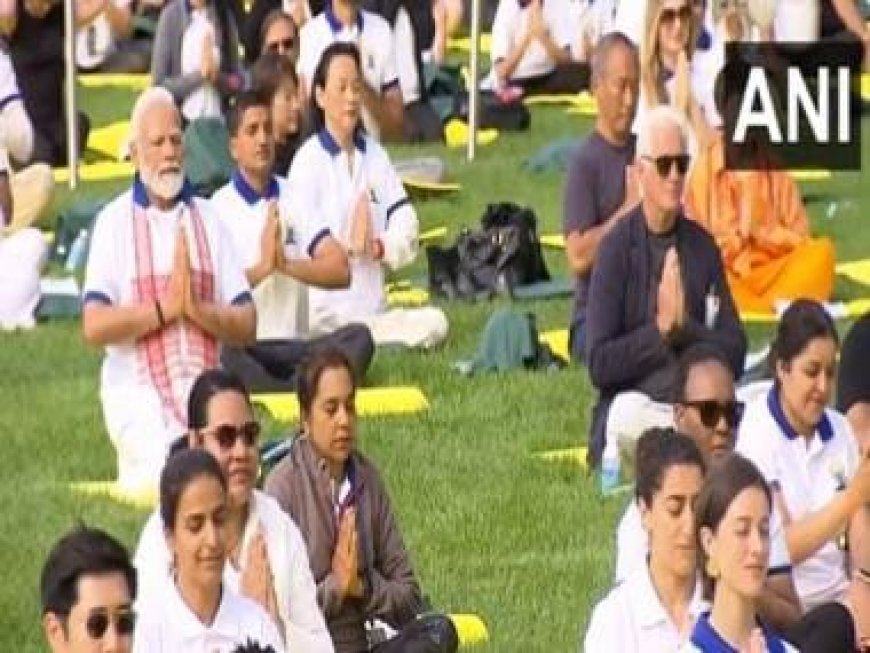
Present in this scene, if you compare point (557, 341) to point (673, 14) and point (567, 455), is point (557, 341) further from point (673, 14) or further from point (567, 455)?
point (567, 455)

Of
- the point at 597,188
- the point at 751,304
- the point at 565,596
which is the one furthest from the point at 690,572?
the point at 751,304

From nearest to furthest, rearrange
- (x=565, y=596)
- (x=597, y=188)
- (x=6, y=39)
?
(x=565, y=596) < (x=597, y=188) < (x=6, y=39)

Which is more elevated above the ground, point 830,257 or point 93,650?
point 93,650

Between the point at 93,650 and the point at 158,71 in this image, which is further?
the point at 158,71

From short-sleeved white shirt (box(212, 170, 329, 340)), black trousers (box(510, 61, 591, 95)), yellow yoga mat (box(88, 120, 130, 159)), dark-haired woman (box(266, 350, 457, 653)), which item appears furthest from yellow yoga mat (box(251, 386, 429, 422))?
black trousers (box(510, 61, 591, 95))

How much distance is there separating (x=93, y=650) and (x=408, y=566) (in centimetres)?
220

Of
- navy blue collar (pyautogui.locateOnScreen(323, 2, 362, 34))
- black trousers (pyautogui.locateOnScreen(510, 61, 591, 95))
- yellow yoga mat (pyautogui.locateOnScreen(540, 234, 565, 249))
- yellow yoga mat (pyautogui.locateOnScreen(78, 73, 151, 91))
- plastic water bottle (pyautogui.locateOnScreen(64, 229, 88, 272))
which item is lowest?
yellow yoga mat (pyautogui.locateOnScreen(78, 73, 151, 91))

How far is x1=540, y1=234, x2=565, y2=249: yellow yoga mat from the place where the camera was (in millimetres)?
14148

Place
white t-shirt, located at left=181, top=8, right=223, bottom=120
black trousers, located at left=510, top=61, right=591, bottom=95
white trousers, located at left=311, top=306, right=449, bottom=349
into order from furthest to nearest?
black trousers, located at left=510, top=61, right=591, bottom=95 → white t-shirt, located at left=181, top=8, right=223, bottom=120 → white trousers, located at left=311, top=306, right=449, bottom=349

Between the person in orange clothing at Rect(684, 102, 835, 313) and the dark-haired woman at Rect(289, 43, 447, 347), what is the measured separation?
1.44 metres

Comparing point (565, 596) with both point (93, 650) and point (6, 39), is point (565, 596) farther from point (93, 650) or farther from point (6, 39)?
point (6, 39)

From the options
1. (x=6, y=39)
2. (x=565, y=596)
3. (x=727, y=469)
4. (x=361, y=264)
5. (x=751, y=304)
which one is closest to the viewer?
(x=727, y=469)

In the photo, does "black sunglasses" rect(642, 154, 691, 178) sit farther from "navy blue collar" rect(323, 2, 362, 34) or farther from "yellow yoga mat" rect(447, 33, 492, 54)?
"yellow yoga mat" rect(447, 33, 492, 54)

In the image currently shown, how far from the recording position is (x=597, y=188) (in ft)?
35.8
